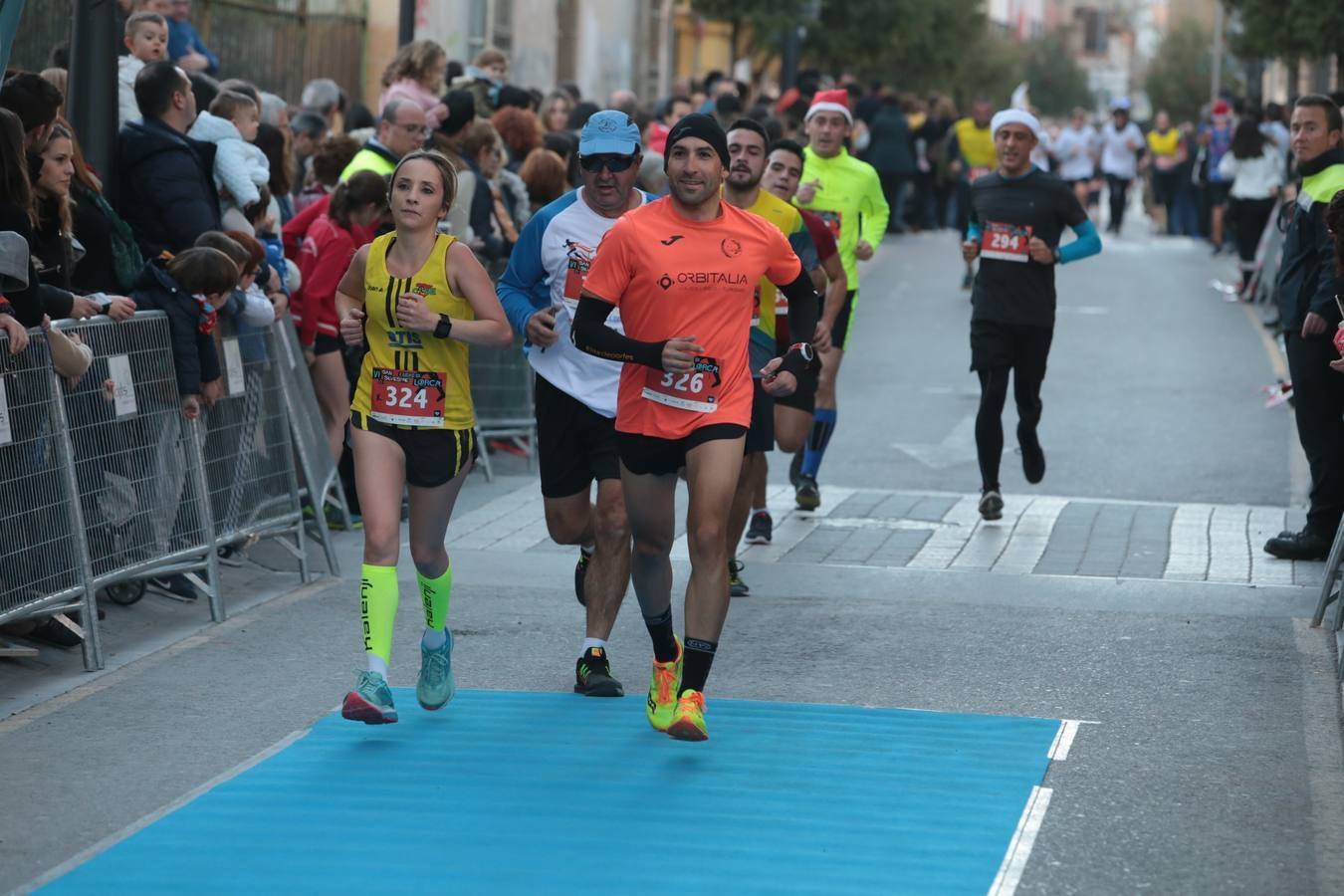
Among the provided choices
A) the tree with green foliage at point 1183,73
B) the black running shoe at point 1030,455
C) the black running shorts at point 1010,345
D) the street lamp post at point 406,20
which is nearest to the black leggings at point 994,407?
the black running shorts at point 1010,345

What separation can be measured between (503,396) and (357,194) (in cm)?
295

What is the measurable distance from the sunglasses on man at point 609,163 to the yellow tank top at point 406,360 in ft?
2.26

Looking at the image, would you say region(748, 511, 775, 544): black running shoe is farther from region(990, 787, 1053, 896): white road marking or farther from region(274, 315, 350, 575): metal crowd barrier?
region(990, 787, 1053, 896): white road marking

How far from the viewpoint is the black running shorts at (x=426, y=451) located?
23.1 ft

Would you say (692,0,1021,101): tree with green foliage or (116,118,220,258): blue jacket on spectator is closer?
(116,118,220,258): blue jacket on spectator

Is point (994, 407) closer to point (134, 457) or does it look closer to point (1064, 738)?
point (1064, 738)

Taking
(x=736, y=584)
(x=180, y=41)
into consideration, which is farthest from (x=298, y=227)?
(x=736, y=584)

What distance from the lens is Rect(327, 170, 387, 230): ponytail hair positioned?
10.6 m

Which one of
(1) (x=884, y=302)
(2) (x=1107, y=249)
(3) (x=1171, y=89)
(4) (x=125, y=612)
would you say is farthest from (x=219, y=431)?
(3) (x=1171, y=89)

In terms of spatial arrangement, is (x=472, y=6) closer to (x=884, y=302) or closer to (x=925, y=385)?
(x=884, y=302)

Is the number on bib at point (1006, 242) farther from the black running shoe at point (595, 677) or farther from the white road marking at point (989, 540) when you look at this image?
the black running shoe at point (595, 677)

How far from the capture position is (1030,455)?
1178 centimetres

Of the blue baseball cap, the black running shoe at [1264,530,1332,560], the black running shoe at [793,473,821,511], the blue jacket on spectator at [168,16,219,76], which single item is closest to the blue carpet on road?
the blue baseball cap

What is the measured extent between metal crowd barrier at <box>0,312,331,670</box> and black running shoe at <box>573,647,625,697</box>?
176cm
